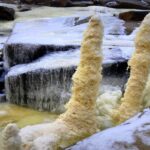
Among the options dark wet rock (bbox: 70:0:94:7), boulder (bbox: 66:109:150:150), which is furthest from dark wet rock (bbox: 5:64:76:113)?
dark wet rock (bbox: 70:0:94:7)

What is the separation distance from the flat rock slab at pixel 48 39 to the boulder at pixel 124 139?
4.46 m

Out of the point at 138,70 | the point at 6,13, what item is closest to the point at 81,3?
the point at 6,13

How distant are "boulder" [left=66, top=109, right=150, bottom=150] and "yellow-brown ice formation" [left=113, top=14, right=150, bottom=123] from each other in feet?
4.61

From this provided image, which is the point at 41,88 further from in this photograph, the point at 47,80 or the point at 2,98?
the point at 2,98

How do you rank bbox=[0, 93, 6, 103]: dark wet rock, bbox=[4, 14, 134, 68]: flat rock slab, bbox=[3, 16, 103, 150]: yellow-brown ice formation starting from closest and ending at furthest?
bbox=[3, 16, 103, 150]: yellow-brown ice formation
bbox=[0, 93, 6, 103]: dark wet rock
bbox=[4, 14, 134, 68]: flat rock slab

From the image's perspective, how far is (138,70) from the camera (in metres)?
4.36

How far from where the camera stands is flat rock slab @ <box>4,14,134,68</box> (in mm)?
7332

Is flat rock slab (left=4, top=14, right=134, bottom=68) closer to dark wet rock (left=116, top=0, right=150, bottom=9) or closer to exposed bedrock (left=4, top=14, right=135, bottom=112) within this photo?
exposed bedrock (left=4, top=14, right=135, bottom=112)

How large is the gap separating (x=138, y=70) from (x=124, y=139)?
5.35 feet

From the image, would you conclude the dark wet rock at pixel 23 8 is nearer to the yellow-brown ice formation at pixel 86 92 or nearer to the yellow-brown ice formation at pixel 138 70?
the yellow-brown ice formation at pixel 138 70

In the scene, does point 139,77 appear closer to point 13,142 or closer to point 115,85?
point 13,142

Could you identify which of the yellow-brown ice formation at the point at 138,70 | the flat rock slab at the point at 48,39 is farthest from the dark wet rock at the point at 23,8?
the yellow-brown ice formation at the point at 138,70

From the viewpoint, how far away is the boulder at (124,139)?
2.76m

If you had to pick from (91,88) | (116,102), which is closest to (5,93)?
(116,102)
